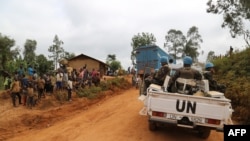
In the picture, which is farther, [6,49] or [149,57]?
[6,49]

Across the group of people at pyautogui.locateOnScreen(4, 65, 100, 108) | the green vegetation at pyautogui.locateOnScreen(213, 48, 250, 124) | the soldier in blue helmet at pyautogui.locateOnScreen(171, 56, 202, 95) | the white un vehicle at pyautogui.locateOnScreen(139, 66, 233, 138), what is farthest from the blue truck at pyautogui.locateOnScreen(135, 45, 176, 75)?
the white un vehicle at pyautogui.locateOnScreen(139, 66, 233, 138)

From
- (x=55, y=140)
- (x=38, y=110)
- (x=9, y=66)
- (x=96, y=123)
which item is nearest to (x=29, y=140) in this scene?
(x=55, y=140)

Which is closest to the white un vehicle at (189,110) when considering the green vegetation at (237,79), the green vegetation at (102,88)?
the green vegetation at (237,79)

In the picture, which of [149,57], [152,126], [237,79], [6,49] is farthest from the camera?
[6,49]

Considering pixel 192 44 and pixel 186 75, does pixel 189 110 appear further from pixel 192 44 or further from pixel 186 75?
pixel 192 44

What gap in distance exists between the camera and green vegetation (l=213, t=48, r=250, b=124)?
11.7 m

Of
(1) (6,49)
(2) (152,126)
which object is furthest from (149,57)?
(1) (6,49)

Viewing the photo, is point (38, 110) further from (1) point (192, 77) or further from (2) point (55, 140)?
(1) point (192, 77)

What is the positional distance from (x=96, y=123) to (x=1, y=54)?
80.0ft

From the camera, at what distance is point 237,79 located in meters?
14.1

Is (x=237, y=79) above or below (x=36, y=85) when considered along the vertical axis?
above

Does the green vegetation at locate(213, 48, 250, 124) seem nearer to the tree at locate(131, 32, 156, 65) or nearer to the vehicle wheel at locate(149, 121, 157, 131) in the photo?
Result: the vehicle wheel at locate(149, 121, 157, 131)

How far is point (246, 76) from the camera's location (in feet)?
48.1

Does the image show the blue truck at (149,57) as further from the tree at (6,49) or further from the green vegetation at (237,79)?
the tree at (6,49)
